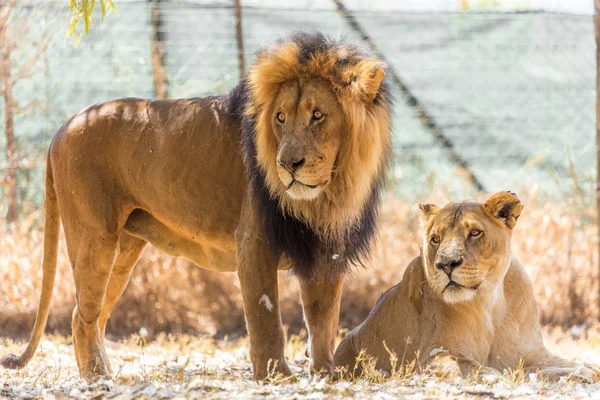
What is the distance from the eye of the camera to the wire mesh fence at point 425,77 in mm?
8094

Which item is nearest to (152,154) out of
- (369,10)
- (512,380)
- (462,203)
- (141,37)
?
(462,203)

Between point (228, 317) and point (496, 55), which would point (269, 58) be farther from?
point (496, 55)

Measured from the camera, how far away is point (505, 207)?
4.29 m

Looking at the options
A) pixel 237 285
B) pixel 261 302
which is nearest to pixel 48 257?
pixel 261 302

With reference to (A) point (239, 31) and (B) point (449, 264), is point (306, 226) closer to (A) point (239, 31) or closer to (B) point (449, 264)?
(B) point (449, 264)

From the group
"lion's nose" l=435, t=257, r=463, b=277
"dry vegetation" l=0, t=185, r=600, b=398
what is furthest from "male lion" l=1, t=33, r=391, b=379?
"dry vegetation" l=0, t=185, r=600, b=398

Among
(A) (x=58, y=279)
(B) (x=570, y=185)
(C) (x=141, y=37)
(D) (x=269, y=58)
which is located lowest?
(A) (x=58, y=279)

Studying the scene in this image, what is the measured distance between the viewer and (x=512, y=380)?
12.7 feet

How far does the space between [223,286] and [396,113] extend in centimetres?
207

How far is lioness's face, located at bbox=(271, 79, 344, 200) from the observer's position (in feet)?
13.0

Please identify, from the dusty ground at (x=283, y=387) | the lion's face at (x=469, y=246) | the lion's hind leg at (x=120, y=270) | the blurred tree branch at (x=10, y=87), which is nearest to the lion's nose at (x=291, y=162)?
the lion's face at (x=469, y=246)

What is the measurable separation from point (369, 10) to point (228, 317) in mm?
3086

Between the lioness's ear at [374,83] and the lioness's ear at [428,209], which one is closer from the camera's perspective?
the lioness's ear at [374,83]

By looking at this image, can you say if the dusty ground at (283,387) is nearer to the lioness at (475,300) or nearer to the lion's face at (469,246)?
the lioness at (475,300)
